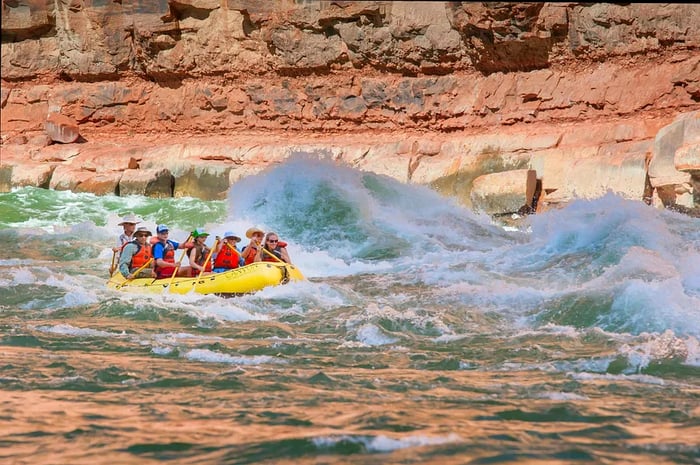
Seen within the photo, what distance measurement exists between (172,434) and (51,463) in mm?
641

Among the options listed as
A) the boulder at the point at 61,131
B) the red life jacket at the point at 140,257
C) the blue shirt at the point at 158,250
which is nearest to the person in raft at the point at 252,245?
the blue shirt at the point at 158,250

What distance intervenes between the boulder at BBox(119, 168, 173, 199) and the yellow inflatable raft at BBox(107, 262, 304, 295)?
9687mm

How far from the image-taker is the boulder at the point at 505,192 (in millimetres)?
16469

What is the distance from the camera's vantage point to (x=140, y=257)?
10641 mm

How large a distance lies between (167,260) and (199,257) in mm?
357

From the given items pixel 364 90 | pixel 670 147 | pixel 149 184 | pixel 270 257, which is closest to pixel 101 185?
pixel 149 184

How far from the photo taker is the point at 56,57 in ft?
78.3

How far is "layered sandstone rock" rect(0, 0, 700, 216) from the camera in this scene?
1767 cm

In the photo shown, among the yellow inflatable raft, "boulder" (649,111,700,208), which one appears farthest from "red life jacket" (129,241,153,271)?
"boulder" (649,111,700,208)

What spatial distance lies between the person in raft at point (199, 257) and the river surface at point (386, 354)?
2.26 ft

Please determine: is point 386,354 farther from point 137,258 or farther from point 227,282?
point 137,258

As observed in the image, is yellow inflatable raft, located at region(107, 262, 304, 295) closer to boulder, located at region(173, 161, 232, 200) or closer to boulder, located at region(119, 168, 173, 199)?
boulder, located at region(173, 161, 232, 200)

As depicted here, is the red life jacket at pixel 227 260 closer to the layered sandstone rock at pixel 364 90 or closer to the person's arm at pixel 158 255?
the person's arm at pixel 158 255

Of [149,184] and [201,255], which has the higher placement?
[201,255]
